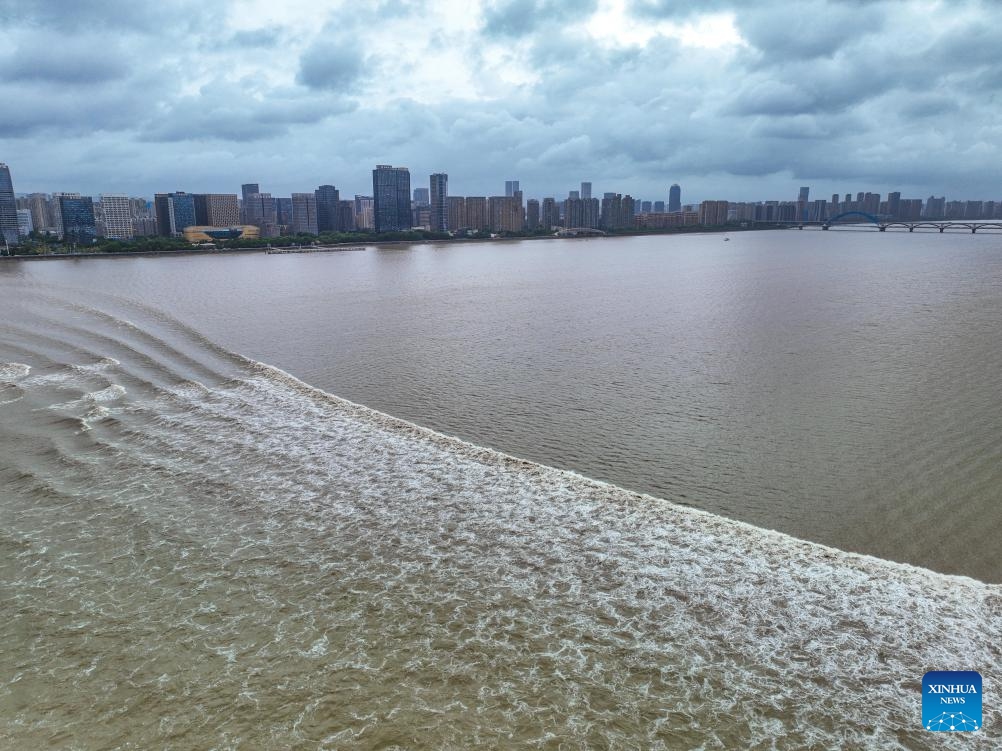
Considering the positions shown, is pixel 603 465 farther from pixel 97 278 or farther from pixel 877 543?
pixel 97 278

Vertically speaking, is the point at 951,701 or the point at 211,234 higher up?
the point at 211,234

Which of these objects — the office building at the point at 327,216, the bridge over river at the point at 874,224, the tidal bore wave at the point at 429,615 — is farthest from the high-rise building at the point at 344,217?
the tidal bore wave at the point at 429,615

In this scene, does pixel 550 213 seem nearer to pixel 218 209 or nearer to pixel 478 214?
pixel 478 214

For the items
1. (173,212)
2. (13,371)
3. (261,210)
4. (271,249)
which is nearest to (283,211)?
(261,210)

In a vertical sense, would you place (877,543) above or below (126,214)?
below

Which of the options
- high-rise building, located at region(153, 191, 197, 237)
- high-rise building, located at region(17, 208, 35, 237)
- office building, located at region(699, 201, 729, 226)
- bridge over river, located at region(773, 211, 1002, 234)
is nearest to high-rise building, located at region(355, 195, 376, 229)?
high-rise building, located at region(153, 191, 197, 237)

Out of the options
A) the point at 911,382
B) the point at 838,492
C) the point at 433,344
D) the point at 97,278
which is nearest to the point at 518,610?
the point at 838,492

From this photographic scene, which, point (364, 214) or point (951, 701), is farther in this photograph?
point (364, 214)
